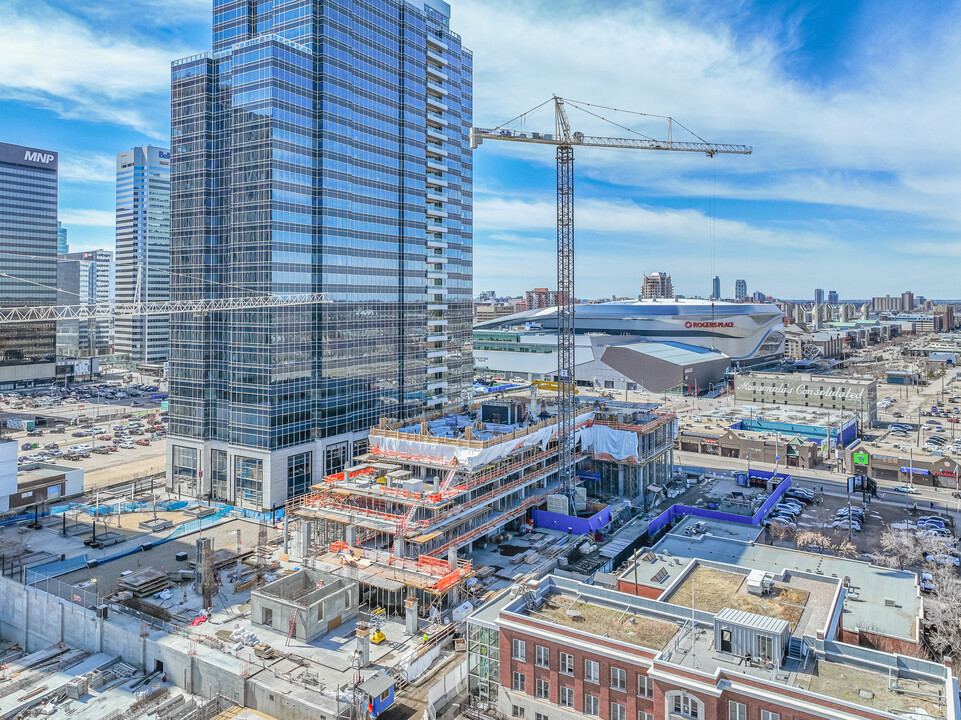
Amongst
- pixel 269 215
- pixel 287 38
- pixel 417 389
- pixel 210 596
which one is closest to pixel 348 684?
pixel 210 596

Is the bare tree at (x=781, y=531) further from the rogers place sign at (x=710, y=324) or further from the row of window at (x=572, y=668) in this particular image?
the rogers place sign at (x=710, y=324)

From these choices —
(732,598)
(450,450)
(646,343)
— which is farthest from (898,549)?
(646,343)

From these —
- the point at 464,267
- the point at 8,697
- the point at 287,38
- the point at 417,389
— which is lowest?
the point at 8,697

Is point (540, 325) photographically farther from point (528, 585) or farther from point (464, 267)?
point (528, 585)

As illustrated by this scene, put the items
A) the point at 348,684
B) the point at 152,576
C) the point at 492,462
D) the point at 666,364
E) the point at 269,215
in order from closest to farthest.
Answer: the point at 348,684
the point at 152,576
the point at 492,462
the point at 269,215
the point at 666,364

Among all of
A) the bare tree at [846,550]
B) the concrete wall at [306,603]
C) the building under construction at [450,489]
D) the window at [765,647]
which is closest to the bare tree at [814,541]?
the bare tree at [846,550]

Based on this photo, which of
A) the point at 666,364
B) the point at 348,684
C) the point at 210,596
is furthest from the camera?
the point at 666,364

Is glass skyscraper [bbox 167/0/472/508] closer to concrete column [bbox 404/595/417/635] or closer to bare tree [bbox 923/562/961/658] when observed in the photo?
concrete column [bbox 404/595/417/635]

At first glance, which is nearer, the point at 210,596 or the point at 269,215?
the point at 210,596
